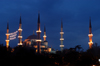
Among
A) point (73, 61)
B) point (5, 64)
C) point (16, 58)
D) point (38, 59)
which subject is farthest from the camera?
point (73, 61)

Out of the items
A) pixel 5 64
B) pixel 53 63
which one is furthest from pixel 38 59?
pixel 5 64

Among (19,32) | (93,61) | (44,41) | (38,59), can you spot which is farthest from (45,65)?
(44,41)

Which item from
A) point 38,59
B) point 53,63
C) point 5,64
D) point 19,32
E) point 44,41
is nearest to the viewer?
point 5,64

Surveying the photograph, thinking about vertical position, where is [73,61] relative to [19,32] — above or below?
below

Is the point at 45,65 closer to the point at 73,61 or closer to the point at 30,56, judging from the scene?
the point at 30,56

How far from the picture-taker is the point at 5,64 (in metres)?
29.6

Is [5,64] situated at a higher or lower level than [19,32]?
lower

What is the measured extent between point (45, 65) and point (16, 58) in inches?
254

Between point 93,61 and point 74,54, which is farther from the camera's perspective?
point 74,54

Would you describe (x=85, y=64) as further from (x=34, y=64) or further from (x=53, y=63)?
(x=34, y=64)

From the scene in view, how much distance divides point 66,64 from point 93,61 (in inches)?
272

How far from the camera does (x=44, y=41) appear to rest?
82812mm

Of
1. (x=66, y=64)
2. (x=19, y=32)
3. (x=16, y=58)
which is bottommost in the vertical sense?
(x=66, y=64)

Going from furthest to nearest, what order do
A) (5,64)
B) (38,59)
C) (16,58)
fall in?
(38,59) < (16,58) < (5,64)
